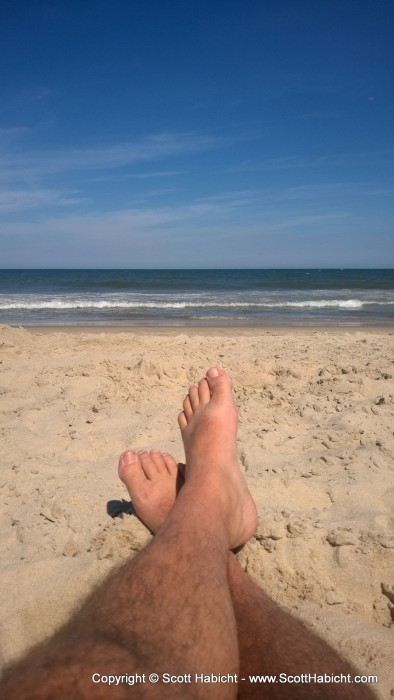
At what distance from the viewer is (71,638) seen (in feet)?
2.77

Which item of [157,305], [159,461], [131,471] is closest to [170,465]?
[159,461]

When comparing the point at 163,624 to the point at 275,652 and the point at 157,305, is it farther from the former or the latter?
the point at 157,305

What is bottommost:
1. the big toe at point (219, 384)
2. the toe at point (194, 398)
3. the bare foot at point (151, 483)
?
the bare foot at point (151, 483)

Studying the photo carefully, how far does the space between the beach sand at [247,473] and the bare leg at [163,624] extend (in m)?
0.30

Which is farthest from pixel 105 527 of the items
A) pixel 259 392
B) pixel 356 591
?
pixel 259 392

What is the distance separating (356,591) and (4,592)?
1040 mm

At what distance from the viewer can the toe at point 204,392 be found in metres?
1.99

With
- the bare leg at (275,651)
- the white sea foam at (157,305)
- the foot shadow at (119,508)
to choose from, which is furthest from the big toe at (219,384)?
the white sea foam at (157,305)

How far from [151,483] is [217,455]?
29 cm

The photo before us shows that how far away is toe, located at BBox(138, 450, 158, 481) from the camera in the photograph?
1736mm

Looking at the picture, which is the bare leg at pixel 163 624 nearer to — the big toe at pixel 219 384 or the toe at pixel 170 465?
the toe at pixel 170 465

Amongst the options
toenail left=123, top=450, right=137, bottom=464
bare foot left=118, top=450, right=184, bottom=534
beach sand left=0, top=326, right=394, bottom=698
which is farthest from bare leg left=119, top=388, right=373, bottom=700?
toenail left=123, top=450, right=137, bottom=464

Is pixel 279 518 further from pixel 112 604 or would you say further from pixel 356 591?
pixel 112 604

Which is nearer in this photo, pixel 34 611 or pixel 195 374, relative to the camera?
pixel 34 611
